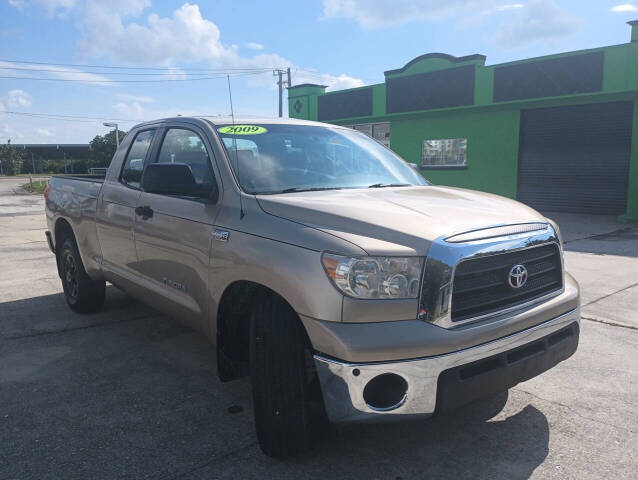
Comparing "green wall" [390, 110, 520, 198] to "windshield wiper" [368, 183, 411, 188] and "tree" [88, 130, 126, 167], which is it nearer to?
"windshield wiper" [368, 183, 411, 188]

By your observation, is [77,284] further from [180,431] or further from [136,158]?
[180,431]

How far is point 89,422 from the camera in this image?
3188mm

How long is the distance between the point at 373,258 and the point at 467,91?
16866mm

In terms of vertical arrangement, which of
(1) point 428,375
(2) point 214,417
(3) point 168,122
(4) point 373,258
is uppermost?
(3) point 168,122

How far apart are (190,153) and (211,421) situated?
1788 mm

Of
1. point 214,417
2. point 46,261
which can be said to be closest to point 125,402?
point 214,417

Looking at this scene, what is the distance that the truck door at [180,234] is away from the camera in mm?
3275

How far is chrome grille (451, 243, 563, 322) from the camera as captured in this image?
98.3 inches

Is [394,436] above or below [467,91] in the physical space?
below

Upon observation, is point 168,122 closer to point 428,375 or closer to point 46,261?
point 428,375

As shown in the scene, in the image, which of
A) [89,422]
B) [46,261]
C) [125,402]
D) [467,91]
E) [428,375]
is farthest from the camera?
[467,91]

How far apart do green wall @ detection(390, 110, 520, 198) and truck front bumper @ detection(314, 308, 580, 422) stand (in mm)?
16059

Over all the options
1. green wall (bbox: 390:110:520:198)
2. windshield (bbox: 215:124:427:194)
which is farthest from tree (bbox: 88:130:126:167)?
windshield (bbox: 215:124:427:194)

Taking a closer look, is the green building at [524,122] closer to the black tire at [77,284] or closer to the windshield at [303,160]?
the windshield at [303,160]
